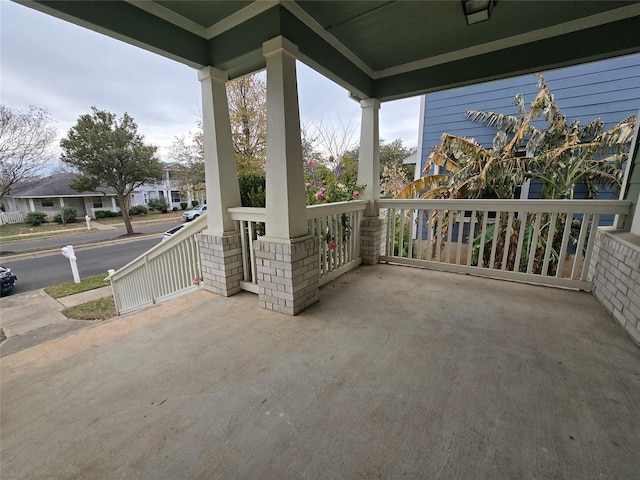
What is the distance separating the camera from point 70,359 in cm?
188

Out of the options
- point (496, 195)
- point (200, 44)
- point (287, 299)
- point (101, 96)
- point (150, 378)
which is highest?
point (101, 96)

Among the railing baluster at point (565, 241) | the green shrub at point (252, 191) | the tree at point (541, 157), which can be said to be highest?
the tree at point (541, 157)

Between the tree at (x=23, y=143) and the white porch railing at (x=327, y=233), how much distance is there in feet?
33.0

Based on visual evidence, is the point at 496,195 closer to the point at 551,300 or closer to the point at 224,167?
the point at 551,300

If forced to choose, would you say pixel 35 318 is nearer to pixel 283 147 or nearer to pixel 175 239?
pixel 175 239

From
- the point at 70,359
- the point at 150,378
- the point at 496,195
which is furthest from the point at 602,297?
the point at 70,359

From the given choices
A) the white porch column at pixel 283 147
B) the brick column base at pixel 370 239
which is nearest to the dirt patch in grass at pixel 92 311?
the white porch column at pixel 283 147

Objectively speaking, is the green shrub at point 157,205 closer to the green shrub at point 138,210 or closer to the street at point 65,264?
the green shrub at point 138,210

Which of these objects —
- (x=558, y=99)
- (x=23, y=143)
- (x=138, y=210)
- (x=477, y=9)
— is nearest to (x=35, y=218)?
(x=138, y=210)

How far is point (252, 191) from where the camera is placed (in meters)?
3.43

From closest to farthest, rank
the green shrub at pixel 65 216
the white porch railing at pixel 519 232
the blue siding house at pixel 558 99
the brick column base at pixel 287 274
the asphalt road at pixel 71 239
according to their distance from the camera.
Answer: the brick column base at pixel 287 274 → the white porch railing at pixel 519 232 → the blue siding house at pixel 558 99 → the asphalt road at pixel 71 239 → the green shrub at pixel 65 216

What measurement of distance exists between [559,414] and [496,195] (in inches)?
176

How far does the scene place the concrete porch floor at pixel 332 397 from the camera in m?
1.13

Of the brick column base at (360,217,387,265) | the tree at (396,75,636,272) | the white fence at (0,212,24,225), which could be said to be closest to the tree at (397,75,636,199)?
the tree at (396,75,636,272)
